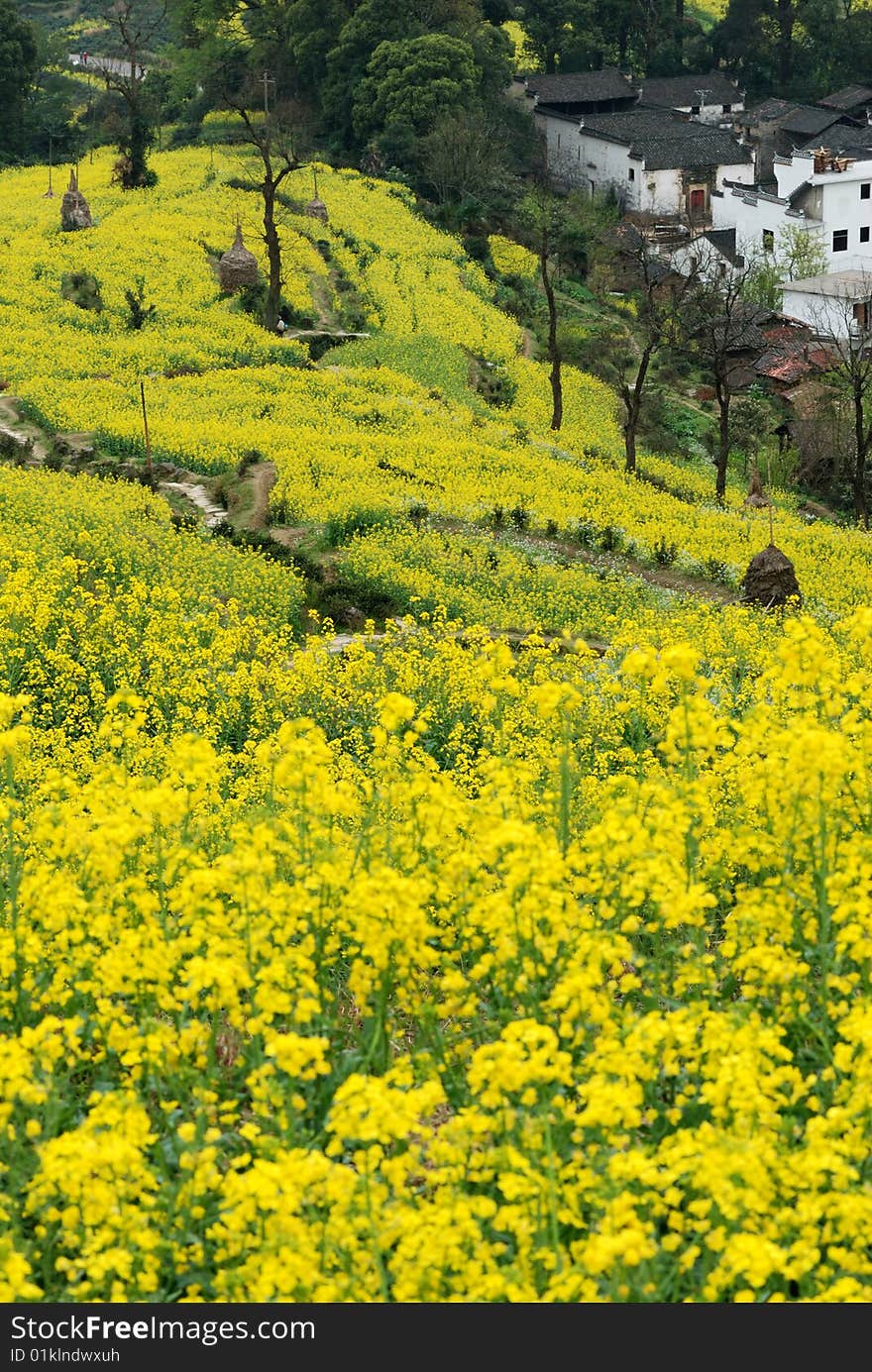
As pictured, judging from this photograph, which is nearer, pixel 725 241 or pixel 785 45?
pixel 725 241

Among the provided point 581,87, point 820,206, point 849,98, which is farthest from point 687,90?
point 820,206

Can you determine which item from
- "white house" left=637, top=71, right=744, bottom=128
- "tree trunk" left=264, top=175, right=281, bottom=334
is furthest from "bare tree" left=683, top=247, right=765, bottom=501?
"white house" left=637, top=71, right=744, bottom=128

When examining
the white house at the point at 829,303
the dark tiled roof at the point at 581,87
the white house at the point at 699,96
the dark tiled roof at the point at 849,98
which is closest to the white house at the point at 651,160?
the dark tiled roof at the point at 581,87

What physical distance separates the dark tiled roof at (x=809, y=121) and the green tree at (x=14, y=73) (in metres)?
36.6

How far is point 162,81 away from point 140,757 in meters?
75.4

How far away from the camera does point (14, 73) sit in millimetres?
70188

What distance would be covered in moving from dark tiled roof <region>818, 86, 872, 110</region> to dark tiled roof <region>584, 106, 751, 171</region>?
7400 millimetres

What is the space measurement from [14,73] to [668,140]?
30437 millimetres

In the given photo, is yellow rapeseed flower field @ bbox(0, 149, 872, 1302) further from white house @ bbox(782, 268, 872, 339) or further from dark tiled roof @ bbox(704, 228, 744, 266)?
dark tiled roof @ bbox(704, 228, 744, 266)

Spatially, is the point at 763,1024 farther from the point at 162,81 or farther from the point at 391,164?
the point at 162,81

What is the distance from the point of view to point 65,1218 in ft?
24.5

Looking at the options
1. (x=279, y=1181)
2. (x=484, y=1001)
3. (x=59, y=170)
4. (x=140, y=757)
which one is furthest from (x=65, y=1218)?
(x=59, y=170)

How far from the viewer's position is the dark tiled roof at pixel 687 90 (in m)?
86.7

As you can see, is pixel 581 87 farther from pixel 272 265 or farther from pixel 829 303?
pixel 272 265
